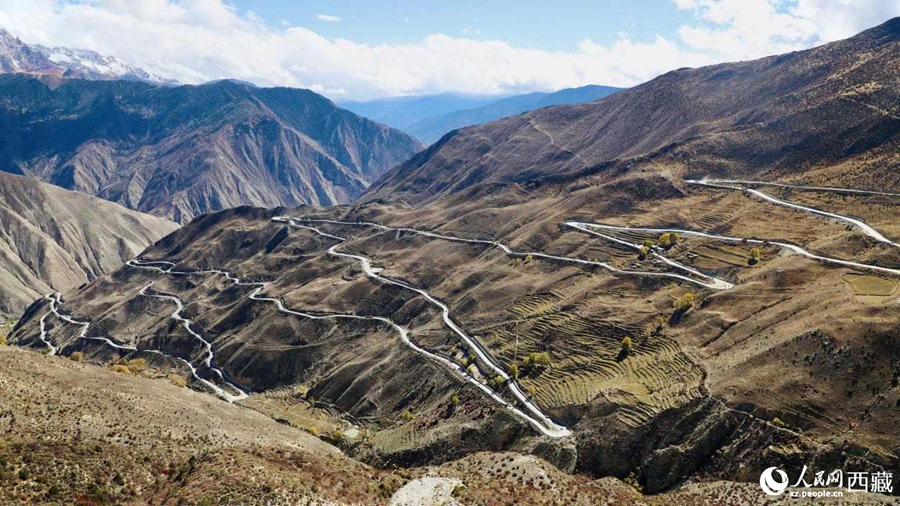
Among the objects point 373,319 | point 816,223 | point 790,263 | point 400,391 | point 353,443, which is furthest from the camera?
point 373,319

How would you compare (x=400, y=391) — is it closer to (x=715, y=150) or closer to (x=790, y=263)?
(x=790, y=263)

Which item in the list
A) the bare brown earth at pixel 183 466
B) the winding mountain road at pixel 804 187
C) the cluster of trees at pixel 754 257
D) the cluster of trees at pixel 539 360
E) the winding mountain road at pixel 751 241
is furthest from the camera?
the winding mountain road at pixel 804 187

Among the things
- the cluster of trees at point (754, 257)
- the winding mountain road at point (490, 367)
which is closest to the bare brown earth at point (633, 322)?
the cluster of trees at point (754, 257)

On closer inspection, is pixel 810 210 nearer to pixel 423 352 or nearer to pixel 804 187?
pixel 804 187

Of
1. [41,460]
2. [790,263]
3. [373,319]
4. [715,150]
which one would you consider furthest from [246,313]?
[715,150]

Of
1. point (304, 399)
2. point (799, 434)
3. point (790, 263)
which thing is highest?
point (790, 263)

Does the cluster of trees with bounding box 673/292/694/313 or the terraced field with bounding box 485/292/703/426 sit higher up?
the cluster of trees with bounding box 673/292/694/313

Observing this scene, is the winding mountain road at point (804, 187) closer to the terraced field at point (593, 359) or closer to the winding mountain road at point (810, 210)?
the winding mountain road at point (810, 210)

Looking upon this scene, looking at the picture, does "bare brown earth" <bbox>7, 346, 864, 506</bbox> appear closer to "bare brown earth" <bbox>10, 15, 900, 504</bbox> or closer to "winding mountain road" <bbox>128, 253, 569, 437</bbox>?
"bare brown earth" <bbox>10, 15, 900, 504</bbox>

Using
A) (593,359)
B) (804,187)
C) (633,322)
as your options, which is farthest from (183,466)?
(804,187)

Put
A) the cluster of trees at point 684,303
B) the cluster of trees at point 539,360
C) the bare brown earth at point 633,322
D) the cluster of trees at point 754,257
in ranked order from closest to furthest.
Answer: the bare brown earth at point 633,322, the cluster of trees at point 539,360, the cluster of trees at point 684,303, the cluster of trees at point 754,257

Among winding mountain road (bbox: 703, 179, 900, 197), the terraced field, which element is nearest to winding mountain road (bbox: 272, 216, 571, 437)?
the terraced field
